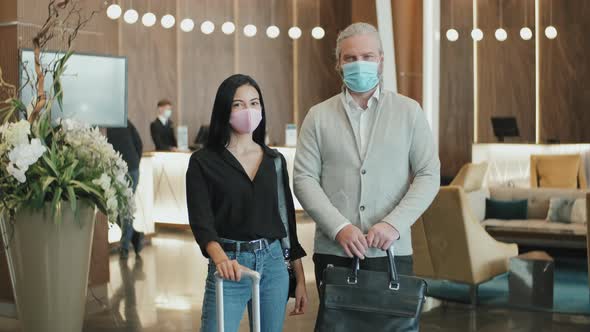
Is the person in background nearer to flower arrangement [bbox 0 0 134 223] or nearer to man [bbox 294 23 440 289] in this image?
flower arrangement [bbox 0 0 134 223]

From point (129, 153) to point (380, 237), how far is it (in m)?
7.03

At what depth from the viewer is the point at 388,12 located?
871 centimetres

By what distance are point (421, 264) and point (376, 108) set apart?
4192mm

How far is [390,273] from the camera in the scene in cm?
246

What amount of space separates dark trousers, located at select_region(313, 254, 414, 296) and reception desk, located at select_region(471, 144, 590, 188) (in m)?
11.4

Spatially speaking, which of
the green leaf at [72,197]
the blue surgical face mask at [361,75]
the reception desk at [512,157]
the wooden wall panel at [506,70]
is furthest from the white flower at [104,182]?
the wooden wall panel at [506,70]

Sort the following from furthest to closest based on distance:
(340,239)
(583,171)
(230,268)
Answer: (583,171)
(340,239)
(230,268)

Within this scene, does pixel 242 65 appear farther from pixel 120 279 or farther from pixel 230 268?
pixel 230 268

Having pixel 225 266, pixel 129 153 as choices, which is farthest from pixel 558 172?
pixel 225 266

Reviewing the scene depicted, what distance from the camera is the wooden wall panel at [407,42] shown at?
28.5ft

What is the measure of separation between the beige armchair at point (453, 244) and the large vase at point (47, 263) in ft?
10.9

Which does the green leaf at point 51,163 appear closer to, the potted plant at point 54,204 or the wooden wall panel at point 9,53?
the potted plant at point 54,204

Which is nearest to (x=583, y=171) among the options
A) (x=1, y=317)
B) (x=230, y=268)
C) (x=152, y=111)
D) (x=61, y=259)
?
(x=152, y=111)

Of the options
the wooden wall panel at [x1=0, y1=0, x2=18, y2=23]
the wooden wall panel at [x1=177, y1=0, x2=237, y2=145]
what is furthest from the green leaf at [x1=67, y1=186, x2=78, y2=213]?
the wooden wall panel at [x1=177, y1=0, x2=237, y2=145]
